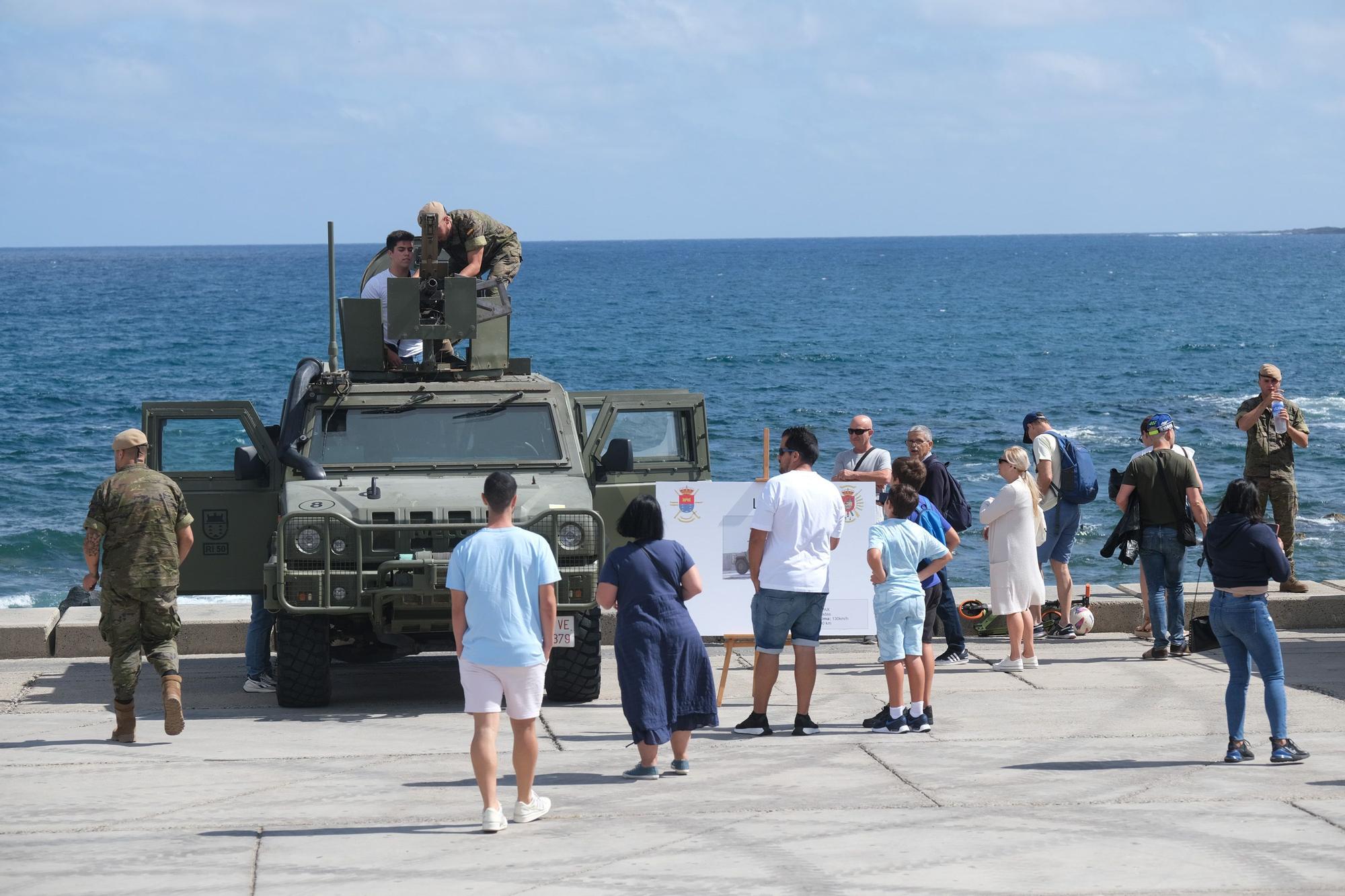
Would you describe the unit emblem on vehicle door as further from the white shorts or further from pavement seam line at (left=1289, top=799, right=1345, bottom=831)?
pavement seam line at (left=1289, top=799, right=1345, bottom=831)

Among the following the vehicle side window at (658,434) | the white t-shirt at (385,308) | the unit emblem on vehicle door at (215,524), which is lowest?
the unit emblem on vehicle door at (215,524)

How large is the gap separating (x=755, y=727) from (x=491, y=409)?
3.08 metres

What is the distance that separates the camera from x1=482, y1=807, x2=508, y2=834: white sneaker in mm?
7621

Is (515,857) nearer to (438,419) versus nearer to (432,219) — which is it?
(438,419)

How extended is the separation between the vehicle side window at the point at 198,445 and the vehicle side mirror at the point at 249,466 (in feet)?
0.44

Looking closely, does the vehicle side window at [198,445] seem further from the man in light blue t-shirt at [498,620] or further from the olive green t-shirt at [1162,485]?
the olive green t-shirt at [1162,485]

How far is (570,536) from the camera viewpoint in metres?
10.5

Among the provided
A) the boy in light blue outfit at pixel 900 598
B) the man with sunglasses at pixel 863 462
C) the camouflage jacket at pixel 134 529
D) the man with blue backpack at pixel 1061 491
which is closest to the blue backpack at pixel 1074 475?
the man with blue backpack at pixel 1061 491

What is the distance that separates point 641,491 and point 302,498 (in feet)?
7.90

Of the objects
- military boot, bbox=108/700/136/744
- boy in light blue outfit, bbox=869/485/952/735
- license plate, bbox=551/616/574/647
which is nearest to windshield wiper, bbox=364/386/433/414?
license plate, bbox=551/616/574/647

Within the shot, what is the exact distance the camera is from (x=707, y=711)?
8711 mm

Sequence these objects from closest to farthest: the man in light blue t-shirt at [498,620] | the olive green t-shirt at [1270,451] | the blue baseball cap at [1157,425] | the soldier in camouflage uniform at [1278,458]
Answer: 1. the man in light blue t-shirt at [498,620]
2. the blue baseball cap at [1157,425]
3. the soldier in camouflage uniform at [1278,458]
4. the olive green t-shirt at [1270,451]

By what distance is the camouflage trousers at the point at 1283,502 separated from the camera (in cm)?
1402

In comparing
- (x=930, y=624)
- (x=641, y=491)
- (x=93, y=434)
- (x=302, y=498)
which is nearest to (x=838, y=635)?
(x=930, y=624)
